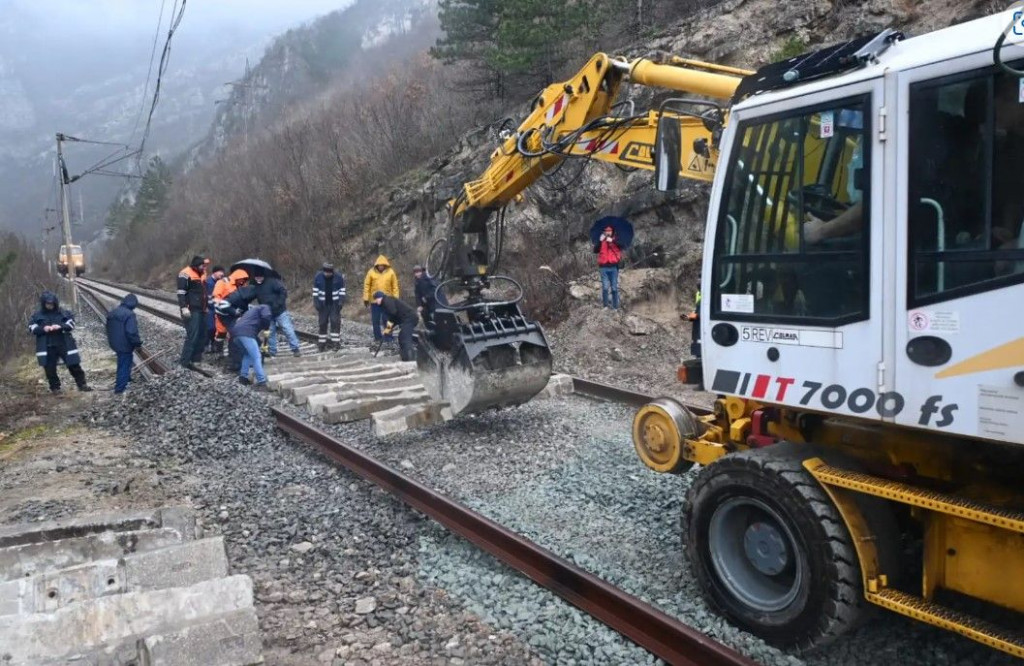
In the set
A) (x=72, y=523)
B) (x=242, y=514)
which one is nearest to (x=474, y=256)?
(x=242, y=514)

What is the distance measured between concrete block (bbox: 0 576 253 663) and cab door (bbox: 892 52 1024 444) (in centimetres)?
341

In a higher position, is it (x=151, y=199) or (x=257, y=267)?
(x=151, y=199)

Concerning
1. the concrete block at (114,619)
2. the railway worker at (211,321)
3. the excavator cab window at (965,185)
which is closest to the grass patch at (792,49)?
the railway worker at (211,321)

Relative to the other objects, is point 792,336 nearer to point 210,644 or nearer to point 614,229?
point 210,644

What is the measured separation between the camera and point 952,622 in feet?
10.3

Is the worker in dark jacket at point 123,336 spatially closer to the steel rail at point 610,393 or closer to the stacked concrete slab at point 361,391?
the stacked concrete slab at point 361,391

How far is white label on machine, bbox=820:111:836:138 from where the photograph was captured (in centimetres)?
351

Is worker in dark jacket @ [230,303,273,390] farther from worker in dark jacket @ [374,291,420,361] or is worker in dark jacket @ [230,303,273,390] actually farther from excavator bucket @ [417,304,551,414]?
excavator bucket @ [417,304,551,414]

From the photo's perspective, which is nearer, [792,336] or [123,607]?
[792,336]

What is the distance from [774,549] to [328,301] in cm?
1135

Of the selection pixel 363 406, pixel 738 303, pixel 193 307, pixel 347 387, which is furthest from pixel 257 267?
pixel 738 303

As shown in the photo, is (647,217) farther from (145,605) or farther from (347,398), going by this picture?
(145,605)

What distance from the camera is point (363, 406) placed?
28.9ft

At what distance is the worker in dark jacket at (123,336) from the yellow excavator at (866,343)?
9296 millimetres
